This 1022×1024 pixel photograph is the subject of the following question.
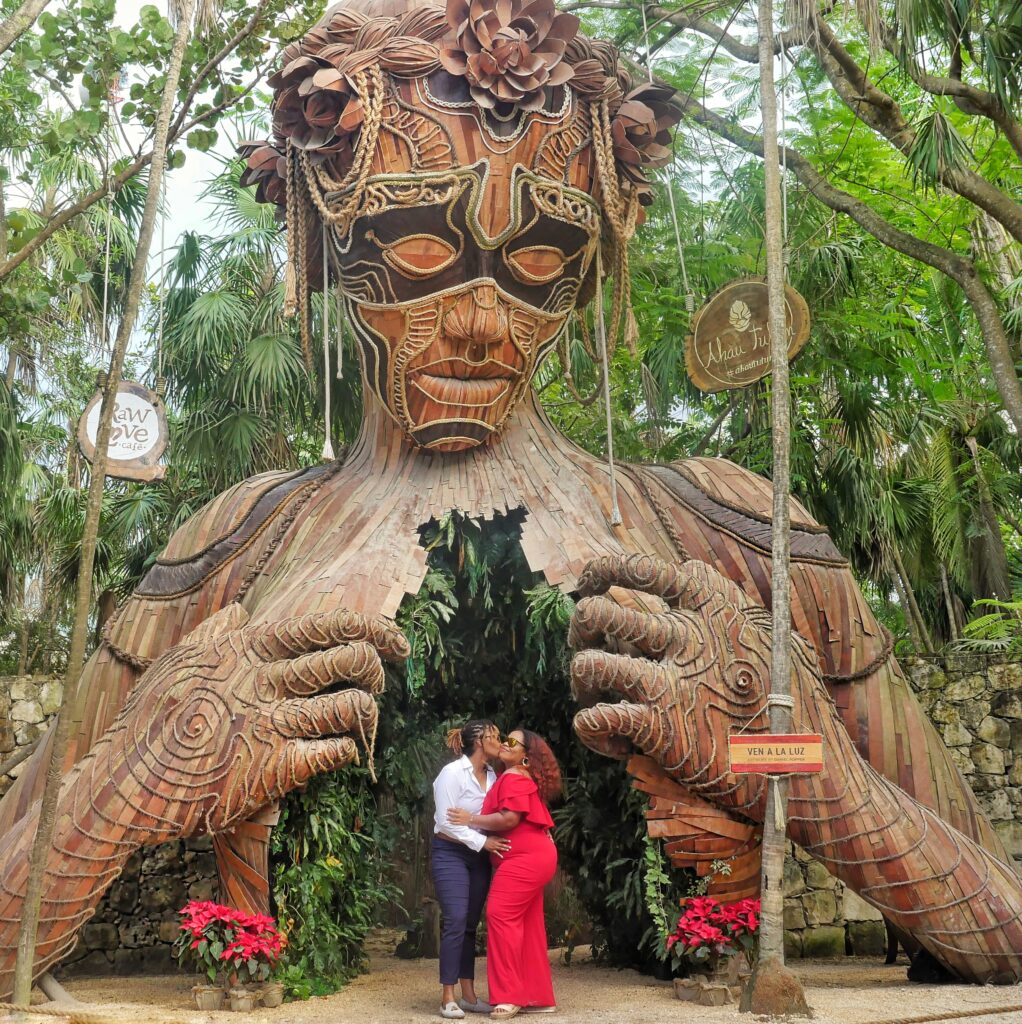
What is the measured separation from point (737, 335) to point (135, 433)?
3474mm

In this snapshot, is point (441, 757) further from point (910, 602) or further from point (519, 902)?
point (910, 602)

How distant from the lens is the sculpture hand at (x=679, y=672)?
19.9ft

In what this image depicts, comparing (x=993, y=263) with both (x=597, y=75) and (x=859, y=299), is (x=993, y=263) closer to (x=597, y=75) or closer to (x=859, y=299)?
(x=859, y=299)

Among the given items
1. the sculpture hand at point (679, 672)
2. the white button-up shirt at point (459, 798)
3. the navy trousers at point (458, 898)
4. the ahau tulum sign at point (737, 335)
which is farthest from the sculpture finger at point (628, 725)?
the ahau tulum sign at point (737, 335)

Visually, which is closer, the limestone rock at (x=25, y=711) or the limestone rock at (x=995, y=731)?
the limestone rock at (x=995, y=731)

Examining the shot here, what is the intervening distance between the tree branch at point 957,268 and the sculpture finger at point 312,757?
4363 millimetres

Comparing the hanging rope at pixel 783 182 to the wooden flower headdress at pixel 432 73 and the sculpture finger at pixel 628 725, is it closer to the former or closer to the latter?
the wooden flower headdress at pixel 432 73

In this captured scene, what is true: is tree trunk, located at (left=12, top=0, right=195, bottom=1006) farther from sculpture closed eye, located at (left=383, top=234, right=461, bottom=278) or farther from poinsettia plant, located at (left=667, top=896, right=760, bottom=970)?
poinsettia plant, located at (left=667, top=896, right=760, bottom=970)

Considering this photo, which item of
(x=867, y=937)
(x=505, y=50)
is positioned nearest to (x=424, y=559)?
(x=505, y=50)

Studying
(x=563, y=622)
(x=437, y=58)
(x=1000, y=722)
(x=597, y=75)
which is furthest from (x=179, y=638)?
(x=1000, y=722)

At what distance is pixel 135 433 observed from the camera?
23.2ft

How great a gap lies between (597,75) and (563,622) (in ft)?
9.62

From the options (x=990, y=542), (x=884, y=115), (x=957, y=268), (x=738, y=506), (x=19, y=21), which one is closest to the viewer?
(x=19, y=21)

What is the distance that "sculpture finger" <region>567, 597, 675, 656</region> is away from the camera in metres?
6.18
